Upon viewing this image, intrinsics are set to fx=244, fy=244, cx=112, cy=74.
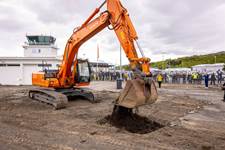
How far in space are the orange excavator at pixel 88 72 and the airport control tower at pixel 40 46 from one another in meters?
22.6

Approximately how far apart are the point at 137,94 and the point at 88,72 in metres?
6.24

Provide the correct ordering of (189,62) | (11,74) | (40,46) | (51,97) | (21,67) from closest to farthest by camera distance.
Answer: (51,97), (21,67), (11,74), (40,46), (189,62)

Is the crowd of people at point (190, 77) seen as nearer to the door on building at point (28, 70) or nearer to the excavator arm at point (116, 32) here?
the door on building at point (28, 70)

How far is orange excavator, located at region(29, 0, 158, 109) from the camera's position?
709 centimetres

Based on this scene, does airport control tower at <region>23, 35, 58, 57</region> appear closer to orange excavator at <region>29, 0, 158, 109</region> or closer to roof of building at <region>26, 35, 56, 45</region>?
roof of building at <region>26, 35, 56, 45</region>

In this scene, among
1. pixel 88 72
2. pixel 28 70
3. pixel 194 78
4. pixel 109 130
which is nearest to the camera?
pixel 109 130

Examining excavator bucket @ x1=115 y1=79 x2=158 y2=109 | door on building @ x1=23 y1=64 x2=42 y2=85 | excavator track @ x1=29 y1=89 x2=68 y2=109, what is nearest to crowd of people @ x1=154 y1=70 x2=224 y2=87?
door on building @ x1=23 y1=64 x2=42 y2=85

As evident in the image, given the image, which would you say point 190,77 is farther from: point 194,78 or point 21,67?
point 21,67

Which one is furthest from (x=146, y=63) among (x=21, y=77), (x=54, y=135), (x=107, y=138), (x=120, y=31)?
(x=21, y=77)

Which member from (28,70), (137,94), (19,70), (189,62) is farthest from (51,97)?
(189,62)

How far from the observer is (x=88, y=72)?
1272cm

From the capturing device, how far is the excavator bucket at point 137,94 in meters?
6.85

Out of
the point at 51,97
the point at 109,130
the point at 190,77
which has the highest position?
the point at 190,77

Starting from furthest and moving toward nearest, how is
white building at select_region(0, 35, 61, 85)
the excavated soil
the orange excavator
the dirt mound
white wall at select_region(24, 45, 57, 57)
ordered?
1. white wall at select_region(24, 45, 57, 57)
2. white building at select_region(0, 35, 61, 85)
3. the dirt mound
4. the orange excavator
5. the excavated soil
